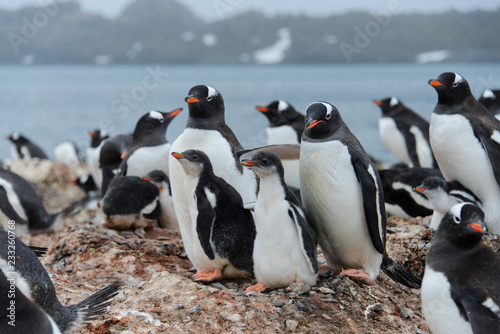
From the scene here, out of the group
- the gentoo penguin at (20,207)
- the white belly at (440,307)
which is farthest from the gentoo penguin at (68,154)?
the white belly at (440,307)

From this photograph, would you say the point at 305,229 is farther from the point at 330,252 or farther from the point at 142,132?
the point at 142,132

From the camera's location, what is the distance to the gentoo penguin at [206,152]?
176 inches

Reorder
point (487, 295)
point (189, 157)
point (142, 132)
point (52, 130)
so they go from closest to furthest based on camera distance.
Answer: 1. point (487, 295)
2. point (189, 157)
3. point (142, 132)
4. point (52, 130)

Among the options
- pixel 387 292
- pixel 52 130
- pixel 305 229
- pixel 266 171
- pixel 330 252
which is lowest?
pixel 52 130

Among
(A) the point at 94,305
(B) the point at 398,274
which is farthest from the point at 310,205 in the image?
(A) the point at 94,305

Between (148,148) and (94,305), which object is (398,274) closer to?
(94,305)

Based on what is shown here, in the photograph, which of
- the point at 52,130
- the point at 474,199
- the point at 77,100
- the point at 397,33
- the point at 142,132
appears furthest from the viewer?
the point at 397,33

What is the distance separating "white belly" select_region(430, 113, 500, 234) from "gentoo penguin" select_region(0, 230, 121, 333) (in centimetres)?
310

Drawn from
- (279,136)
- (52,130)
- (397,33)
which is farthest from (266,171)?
(397,33)

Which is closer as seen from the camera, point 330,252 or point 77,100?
point 330,252

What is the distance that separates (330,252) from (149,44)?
14689cm

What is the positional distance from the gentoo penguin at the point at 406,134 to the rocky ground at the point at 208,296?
12.8ft

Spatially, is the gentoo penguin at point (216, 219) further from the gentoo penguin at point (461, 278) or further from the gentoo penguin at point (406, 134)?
the gentoo penguin at point (406, 134)

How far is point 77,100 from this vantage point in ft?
222
